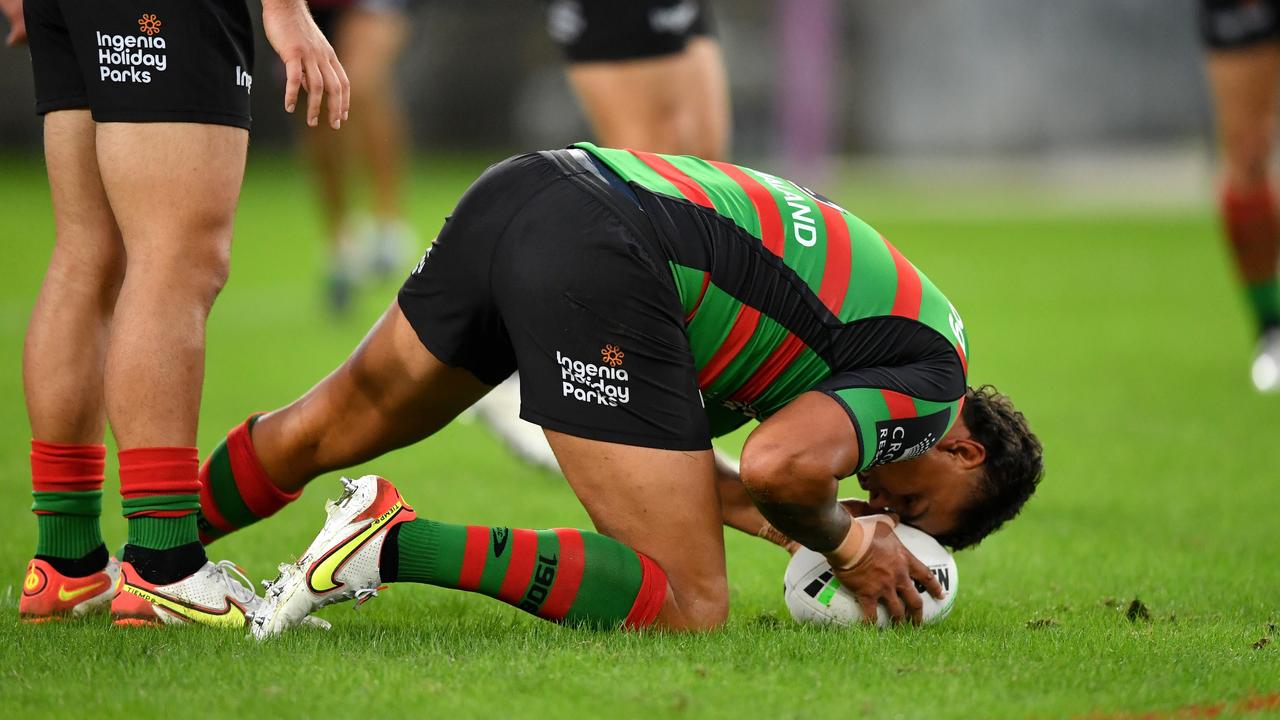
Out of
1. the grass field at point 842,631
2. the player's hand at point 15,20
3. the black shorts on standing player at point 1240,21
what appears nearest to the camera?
the grass field at point 842,631

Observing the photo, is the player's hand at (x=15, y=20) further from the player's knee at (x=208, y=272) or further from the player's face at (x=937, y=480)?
the player's face at (x=937, y=480)

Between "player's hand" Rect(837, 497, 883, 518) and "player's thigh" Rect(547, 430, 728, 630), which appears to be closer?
"player's thigh" Rect(547, 430, 728, 630)

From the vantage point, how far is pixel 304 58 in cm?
333

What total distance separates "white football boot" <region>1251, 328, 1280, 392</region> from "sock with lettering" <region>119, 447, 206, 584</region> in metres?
5.58

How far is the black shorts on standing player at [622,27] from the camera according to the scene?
6.03 m

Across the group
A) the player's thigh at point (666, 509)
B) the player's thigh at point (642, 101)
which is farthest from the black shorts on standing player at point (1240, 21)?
the player's thigh at point (666, 509)

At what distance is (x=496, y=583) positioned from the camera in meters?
3.20

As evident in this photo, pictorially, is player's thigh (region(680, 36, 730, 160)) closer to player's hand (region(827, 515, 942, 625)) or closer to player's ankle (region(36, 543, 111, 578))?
player's hand (region(827, 515, 942, 625))

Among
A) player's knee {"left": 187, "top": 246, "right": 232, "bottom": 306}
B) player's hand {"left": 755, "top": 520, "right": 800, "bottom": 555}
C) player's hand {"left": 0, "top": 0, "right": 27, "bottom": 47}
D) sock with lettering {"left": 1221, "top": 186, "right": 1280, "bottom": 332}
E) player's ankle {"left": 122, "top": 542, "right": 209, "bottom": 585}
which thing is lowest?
sock with lettering {"left": 1221, "top": 186, "right": 1280, "bottom": 332}

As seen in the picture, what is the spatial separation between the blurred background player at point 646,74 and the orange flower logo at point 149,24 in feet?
9.01

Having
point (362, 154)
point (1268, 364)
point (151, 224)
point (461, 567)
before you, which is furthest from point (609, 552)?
point (362, 154)

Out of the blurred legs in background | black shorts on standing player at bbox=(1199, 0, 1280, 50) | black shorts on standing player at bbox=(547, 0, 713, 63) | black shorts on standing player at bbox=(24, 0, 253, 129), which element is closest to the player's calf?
black shorts on standing player at bbox=(24, 0, 253, 129)

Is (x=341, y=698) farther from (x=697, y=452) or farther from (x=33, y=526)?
(x=33, y=526)

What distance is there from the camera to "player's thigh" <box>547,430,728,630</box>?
3270mm
